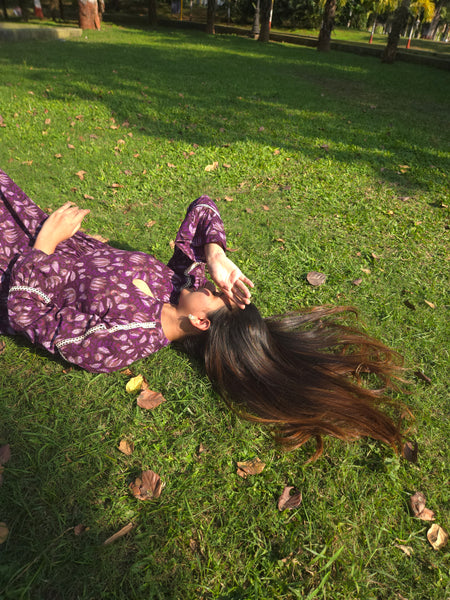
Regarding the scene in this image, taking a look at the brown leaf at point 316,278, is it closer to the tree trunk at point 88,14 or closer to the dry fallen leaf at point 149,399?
the dry fallen leaf at point 149,399

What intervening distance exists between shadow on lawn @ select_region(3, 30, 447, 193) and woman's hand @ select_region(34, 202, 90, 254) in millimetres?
4696

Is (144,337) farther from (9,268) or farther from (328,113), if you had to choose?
(328,113)

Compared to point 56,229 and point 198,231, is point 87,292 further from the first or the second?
point 198,231

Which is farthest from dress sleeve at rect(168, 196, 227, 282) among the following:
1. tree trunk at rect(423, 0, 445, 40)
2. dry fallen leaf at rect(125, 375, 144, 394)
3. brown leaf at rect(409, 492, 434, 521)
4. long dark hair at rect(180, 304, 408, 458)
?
tree trunk at rect(423, 0, 445, 40)

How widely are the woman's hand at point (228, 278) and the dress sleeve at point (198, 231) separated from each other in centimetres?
13

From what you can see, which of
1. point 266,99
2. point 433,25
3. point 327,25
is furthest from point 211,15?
point 433,25

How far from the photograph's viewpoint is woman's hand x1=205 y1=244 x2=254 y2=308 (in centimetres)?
245

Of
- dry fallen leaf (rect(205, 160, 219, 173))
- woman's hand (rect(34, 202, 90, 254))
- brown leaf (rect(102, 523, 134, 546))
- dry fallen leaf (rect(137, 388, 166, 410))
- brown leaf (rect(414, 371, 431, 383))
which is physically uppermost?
woman's hand (rect(34, 202, 90, 254))

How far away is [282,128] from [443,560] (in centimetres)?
764

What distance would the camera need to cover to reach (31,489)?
2.17 meters

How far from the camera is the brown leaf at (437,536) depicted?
204 centimetres

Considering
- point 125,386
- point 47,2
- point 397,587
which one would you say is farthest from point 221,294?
point 47,2

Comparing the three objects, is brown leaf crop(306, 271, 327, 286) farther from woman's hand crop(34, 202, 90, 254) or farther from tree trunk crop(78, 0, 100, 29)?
tree trunk crop(78, 0, 100, 29)

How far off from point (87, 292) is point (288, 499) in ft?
5.95
